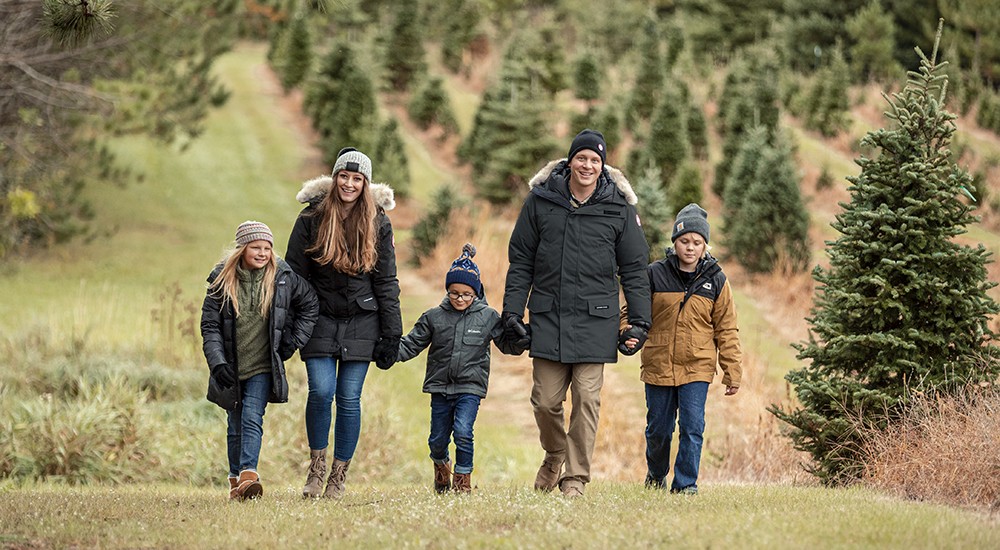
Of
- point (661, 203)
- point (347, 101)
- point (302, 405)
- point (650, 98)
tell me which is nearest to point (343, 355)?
point (302, 405)

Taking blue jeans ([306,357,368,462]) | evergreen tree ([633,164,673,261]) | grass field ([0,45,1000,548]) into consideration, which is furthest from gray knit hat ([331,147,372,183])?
evergreen tree ([633,164,673,261])

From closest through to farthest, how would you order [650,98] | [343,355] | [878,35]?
[343,355] → [650,98] → [878,35]

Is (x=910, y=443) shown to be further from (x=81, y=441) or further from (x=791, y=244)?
(x=791, y=244)

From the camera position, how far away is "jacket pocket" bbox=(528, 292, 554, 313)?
6.83m

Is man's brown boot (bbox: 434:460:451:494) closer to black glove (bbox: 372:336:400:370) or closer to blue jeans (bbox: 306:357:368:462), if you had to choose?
blue jeans (bbox: 306:357:368:462)

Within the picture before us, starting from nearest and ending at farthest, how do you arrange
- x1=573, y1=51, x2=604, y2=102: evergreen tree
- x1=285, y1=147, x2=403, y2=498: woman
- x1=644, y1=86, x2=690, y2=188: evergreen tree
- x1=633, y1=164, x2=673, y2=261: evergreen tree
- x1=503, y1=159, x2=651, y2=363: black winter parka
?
x1=503, y1=159, x2=651, y2=363: black winter parka < x1=285, y1=147, x2=403, y2=498: woman < x1=633, y1=164, x2=673, y2=261: evergreen tree < x1=644, y1=86, x2=690, y2=188: evergreen tree < x1=573, y1=51, x2=604, y2=102: evergreen tree

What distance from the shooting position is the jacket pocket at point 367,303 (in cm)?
693

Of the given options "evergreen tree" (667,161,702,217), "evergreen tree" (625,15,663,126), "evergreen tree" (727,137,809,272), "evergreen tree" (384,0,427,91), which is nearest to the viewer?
"evergreen tree" (727,137,809,272)

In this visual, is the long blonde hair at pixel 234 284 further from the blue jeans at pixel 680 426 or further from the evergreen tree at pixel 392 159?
the evergreen tree at pixel 392 159

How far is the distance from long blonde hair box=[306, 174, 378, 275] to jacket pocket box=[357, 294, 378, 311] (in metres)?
0.17

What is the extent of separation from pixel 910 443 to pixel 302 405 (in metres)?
6.32

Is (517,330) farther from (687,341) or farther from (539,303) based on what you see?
(687,341)

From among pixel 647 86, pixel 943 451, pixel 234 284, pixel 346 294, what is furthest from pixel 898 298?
pixel 647 86

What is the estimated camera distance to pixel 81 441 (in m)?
9.80
